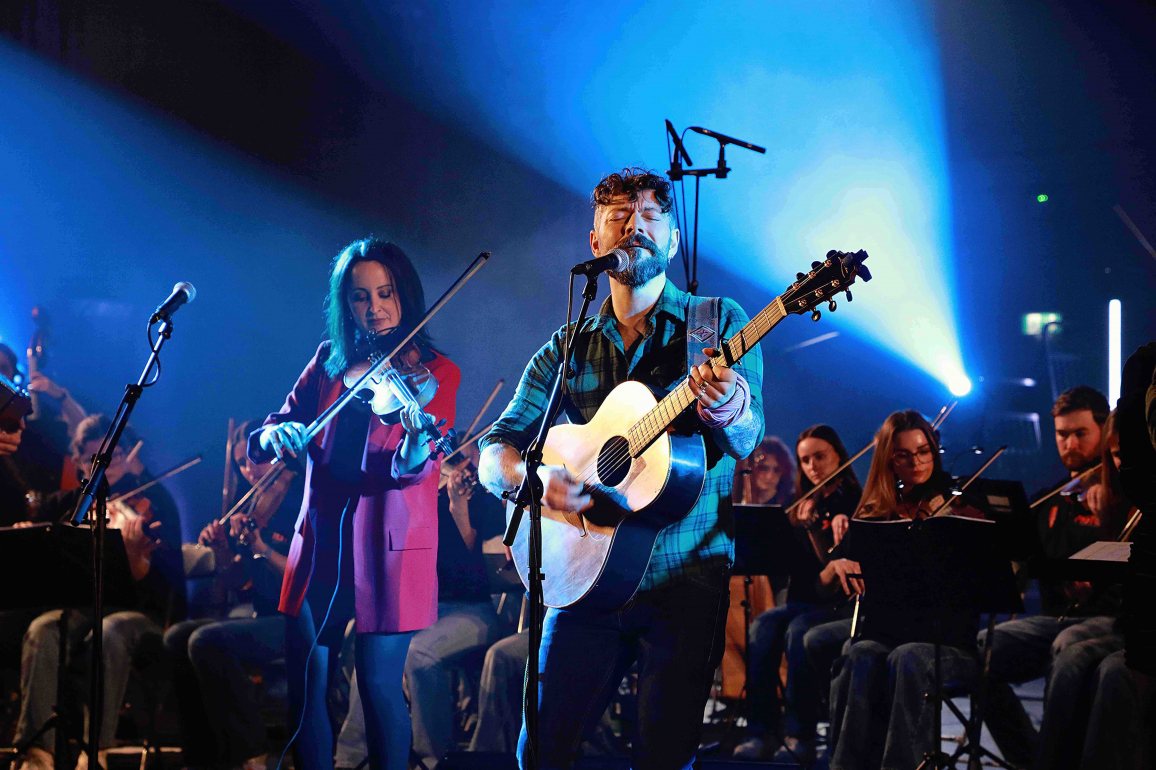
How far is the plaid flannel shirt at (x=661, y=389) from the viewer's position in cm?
225

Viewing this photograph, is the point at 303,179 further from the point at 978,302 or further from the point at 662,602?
the point at 978,302

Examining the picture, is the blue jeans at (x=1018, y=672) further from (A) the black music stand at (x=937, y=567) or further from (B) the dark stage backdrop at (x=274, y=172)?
(B) the dark stage backdrop at (x=274, y=172)

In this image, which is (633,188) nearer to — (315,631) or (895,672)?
(895,672)

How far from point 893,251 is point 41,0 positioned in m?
5.83

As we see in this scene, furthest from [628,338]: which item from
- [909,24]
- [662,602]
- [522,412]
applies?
[909,24]

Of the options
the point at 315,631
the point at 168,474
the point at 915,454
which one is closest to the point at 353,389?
the point at 315,631

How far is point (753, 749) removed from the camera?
4.38 meters

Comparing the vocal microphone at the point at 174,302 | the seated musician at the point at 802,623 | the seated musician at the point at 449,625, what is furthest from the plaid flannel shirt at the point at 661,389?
the seated musician at the point at 802,623

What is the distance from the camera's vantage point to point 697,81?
5000 mm

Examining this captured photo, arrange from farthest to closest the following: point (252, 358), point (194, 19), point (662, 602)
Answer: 1. point (194, 19)
2. point (252, 358)
3. point (662, 602)

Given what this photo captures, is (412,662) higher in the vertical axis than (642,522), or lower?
lower

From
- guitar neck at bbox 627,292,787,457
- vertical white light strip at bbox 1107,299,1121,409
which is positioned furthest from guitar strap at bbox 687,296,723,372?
vertical white light strip at bbox 1107,299,1121,409

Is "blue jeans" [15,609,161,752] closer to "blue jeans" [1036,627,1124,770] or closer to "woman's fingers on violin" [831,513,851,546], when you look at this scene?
"woman's fingers on violin" [831,513,851,546]

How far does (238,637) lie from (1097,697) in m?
4.15
